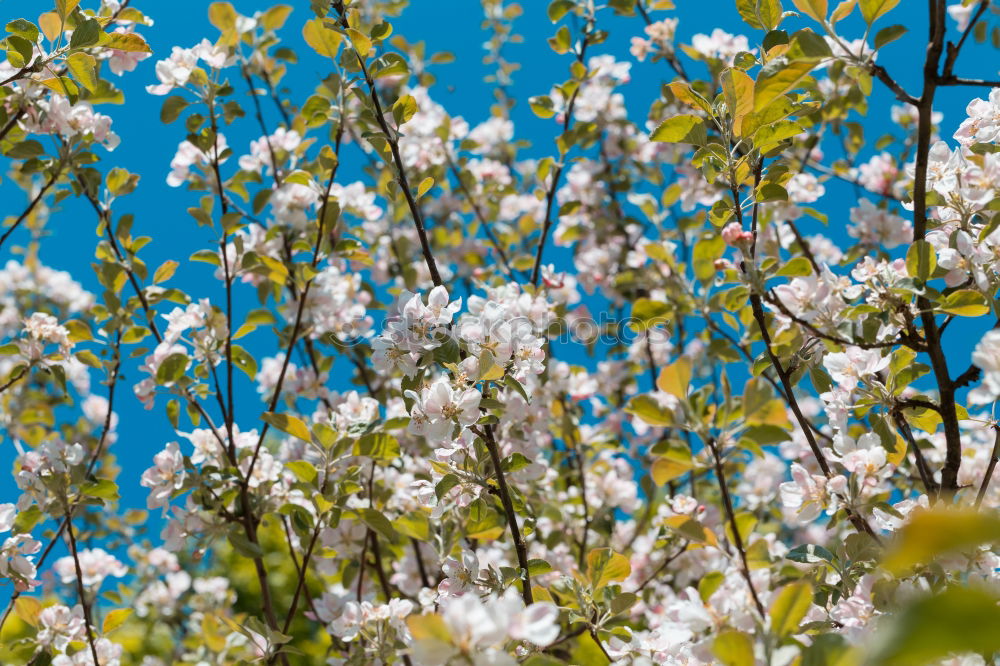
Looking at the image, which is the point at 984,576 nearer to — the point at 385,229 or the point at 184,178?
the point at 184,178

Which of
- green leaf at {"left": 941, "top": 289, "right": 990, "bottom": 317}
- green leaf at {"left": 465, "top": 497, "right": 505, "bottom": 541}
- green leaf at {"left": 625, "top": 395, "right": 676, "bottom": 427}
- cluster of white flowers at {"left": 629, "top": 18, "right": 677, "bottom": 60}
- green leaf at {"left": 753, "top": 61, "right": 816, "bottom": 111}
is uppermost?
cluster of white flowers at {"left": 629, "top": 18, "right": 677, "bottom": 60}

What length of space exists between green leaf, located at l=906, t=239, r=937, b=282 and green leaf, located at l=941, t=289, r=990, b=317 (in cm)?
5

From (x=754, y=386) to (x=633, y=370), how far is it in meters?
2.17

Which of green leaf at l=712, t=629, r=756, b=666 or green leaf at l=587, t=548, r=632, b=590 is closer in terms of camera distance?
green leaf at l=712, t=629, r=756, b=666

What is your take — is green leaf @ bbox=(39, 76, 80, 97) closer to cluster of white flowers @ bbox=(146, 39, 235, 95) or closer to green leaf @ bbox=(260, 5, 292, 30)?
cluster of white flowers @ bbox=(146, 39, 235, 95)

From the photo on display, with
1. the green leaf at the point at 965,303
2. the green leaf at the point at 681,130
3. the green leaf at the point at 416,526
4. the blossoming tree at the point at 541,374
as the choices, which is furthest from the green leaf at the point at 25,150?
the green leaf at the point at 965,303

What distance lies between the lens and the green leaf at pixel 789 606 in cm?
96

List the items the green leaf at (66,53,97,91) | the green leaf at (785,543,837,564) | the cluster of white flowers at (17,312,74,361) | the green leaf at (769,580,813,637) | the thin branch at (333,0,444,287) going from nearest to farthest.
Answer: the green leaf at (769,580,813,637), the green leaf at (785,543,837,564), the thin branch at (333,0,444,287), the green leaf at (66,53,97,91), the cluster of white flowers at (17,312,74,361)

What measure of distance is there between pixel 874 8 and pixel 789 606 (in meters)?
1.09

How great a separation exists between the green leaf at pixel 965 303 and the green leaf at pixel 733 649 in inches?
31.6

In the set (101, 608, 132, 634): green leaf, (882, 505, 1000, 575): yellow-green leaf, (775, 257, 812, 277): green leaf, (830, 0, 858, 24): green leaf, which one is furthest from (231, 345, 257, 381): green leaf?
(882, 505, 1000, 575): yellow-green leaf

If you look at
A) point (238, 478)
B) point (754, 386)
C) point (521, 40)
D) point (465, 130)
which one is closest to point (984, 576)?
point (754, 386)

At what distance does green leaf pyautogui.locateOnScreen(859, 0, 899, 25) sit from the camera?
1430 millimetres

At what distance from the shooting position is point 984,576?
4.15 ft
